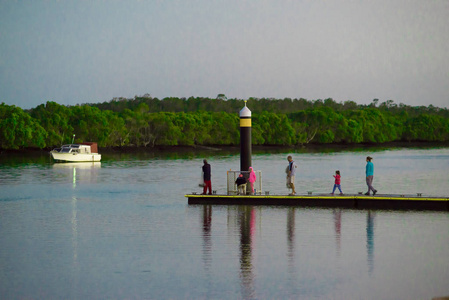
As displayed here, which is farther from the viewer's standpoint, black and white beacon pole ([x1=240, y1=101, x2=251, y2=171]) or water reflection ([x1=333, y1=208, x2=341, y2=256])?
black and white beacon pole ([x1=240, y1=101, x2=251, y2=171])

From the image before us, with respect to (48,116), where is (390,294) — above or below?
below

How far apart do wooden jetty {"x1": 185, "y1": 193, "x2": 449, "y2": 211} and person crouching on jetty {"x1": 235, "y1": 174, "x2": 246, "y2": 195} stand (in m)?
0.59

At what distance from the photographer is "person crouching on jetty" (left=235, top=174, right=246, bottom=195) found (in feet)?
95.5

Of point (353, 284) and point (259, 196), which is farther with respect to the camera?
point (259, 196)

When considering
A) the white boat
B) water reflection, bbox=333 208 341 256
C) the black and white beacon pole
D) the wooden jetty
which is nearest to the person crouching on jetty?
the wooden jetty

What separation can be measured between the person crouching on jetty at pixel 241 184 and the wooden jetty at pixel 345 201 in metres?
→ 0.59

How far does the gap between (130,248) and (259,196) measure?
33.6 ft

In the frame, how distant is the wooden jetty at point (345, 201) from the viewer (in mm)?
26844

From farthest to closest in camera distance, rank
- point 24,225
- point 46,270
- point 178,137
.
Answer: point 178,137
point 24,225
point 46,270

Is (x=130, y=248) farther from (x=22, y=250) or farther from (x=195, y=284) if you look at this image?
(x=195, y=284)

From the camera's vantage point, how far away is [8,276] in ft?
52.1

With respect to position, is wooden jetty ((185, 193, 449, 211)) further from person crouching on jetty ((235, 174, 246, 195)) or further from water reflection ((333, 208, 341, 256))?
water reflection ((333, 208, 341, 256))

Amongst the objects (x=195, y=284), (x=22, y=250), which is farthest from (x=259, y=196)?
(x=195, y=284)

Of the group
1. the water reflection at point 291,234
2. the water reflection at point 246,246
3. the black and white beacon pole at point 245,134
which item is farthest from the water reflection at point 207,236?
the black and white beacon pole at point 245,134
